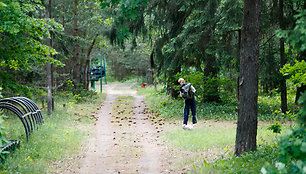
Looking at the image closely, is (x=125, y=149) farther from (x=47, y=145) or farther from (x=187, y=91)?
(x=187, y=91)

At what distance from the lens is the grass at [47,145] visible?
7039 mm

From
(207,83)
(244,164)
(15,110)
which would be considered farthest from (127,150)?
(207,83)

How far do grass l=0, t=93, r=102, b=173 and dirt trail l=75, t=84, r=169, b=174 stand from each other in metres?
0.51

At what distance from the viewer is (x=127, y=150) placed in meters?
9.38

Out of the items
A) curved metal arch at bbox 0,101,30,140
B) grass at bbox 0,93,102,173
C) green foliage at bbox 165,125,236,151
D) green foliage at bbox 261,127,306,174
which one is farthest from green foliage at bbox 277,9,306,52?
curved metal arch at bbox 0,101,30,140

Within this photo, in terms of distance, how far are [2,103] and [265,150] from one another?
735 cm

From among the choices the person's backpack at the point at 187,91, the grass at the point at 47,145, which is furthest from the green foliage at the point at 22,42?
the person's backpack at the point at 187,91

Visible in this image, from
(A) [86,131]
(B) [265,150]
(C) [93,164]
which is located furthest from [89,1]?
(B) [265,150]

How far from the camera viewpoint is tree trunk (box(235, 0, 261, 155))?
7.20 metres

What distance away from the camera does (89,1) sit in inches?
917

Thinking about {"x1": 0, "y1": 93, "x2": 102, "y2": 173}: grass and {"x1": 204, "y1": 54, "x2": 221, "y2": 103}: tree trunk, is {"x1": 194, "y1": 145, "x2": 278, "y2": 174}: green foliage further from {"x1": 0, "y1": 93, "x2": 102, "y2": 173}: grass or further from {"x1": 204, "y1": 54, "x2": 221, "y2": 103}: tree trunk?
{"x1": 204, "y1": 54, "x2": 221, "y2": 103}: tree trunk

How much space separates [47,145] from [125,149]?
229cm

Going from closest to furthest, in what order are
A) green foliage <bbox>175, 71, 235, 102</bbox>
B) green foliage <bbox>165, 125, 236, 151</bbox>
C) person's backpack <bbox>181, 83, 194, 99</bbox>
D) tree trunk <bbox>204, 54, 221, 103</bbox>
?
1. green foliage <bbox>165, 125, 236, 151</bbox>
2. person's backpack <bbox>181, 83, 194, 99</bbox>
3. green foliage <bbox>175, 71, 235, 102</bbox>
4. tree trunk <bbox>204, 54, 221, 103</bbox>

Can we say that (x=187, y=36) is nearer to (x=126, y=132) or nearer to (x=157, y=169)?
(x=126, y=132)
